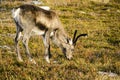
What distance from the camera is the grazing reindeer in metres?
14.8

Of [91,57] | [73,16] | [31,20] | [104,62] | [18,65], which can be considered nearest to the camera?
[18,65]

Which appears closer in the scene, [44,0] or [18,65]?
[18,65]

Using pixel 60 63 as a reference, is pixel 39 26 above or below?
above

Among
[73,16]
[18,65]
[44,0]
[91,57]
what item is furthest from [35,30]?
[44,0]

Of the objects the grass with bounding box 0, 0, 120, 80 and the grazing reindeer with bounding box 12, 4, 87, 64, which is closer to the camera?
the grass with bounding box 0, 0, 120, 80

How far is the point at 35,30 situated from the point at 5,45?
187 inches

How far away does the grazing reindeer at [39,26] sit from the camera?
48.4ft

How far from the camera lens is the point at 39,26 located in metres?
15.1

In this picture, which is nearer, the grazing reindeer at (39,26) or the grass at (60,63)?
the grass at (60,63)

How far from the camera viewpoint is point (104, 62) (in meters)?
16.0

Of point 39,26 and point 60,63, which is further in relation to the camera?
point 60,63

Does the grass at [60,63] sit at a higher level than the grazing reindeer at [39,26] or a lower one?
lower

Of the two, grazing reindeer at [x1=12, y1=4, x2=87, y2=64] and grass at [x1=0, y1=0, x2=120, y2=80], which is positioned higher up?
grazing reindeer at [x1=12, y1=4, x2=87, y2=64]

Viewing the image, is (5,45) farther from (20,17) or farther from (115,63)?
(115,63)
